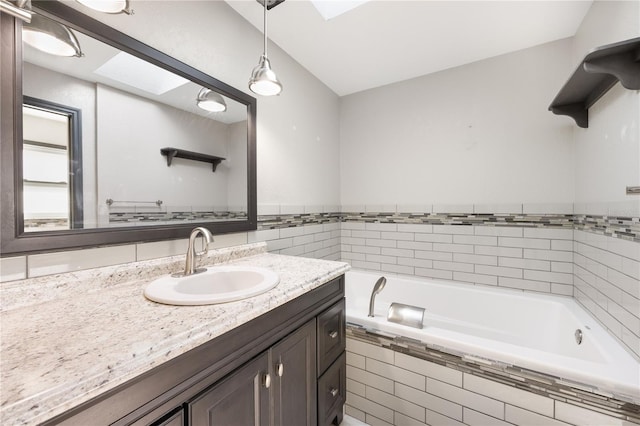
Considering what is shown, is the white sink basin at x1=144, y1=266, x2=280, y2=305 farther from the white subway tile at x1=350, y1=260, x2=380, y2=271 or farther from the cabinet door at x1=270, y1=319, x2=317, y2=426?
the white subway tile at x1=350, y1=260, x2=380, y2=271

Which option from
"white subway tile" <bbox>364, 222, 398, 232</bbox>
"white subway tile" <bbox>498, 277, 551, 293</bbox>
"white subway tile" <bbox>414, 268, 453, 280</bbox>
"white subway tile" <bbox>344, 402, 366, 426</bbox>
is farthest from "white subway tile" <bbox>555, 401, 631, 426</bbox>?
"white subway tile" <bbox>364, 222, 398, 232</bbox>

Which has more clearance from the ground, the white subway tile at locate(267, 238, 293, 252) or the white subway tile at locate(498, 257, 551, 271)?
the white subway tile at locate(267, 238, 293, 252)

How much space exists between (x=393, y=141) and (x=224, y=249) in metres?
1.95

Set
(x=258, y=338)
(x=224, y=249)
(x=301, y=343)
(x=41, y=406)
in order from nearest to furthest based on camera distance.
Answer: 1. (x=41, y=406)
2. (x=258, y=338)
3. (x=301, y=343)
4. (x=224, y=249)

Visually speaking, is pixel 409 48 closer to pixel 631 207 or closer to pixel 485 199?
pixel 485 199

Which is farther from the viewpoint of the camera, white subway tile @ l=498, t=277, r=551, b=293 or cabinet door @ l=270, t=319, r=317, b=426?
white subway tile @ l=498, t=277, r=551, b=293

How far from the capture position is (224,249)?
1.51 meters

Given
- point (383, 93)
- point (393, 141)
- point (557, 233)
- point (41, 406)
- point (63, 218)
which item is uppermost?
point (383, 93)

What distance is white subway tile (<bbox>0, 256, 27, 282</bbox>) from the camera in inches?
32.0

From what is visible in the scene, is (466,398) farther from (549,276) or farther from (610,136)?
(610,136)

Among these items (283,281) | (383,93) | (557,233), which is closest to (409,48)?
(383,93)

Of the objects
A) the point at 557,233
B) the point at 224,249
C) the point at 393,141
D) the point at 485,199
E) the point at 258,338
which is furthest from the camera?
the point at 393,141

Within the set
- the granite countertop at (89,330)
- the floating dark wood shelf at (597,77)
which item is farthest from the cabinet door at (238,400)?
the floating dark wood shelf at (597,77)

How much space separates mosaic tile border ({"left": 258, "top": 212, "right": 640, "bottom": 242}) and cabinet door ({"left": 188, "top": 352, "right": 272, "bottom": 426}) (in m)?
1.07
